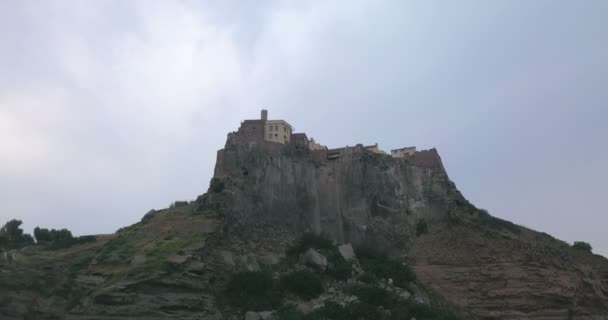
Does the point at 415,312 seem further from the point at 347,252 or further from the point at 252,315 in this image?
the point at 252,315

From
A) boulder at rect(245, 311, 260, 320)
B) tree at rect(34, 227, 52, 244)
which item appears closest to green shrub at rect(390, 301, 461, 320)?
boulder at rect(245, 311, 260, 320)

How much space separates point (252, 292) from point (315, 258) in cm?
483

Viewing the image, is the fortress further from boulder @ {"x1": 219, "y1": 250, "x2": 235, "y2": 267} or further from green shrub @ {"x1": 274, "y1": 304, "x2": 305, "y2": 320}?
green shrub @ {"x1": 274, "y1": 304, "x2": 305, "y2": 320}

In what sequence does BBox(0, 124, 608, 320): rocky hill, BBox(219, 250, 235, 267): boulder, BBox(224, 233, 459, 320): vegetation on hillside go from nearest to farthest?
1. BBox(0, 124, 608, 320): rocky hill
2. BBox(224, 233, 459, 320): vegetation on hillside
3. BBox(219, 250, 235, 267): boulder

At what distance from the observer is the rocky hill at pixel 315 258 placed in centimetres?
2819

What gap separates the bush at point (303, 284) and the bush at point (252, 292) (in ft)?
2.44

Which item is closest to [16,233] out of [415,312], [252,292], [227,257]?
[227,257]

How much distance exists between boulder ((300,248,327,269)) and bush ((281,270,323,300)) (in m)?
1.09

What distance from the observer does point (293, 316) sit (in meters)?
27.8

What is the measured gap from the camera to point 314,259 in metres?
32.9

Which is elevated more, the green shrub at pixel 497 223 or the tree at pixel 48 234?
the tree at pixel 48 234

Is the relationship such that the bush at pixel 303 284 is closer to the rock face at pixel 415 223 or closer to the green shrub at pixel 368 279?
the green shrub at pixel 368 279

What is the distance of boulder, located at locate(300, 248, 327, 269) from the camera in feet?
108

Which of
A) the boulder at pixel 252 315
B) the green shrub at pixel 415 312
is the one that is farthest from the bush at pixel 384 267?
the boulder at pixel 252 315
